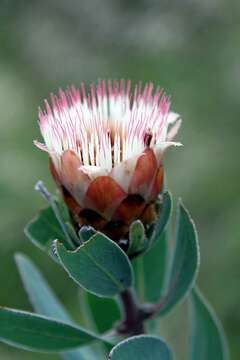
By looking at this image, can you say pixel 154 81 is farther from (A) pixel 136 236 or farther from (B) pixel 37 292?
(A) pixel 136 236

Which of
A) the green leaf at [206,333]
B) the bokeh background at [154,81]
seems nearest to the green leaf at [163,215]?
the green leaf at [206,333]

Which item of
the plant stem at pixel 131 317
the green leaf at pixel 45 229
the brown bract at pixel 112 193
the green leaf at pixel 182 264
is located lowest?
→ the plant stem at pixel 131 317

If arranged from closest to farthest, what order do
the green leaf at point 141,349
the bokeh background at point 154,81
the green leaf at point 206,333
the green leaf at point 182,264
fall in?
the green leaf at point 141,349 → the green leaf at point 182,264 → the green leaf at point 206,333 → the bokeh background at point 154,81

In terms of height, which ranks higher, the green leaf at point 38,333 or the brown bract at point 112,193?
the brown bract at point 112,193

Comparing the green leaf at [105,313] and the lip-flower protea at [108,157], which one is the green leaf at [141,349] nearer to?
the lip-flower protea at [108,157]

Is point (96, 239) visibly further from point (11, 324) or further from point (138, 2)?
point (138, 2)

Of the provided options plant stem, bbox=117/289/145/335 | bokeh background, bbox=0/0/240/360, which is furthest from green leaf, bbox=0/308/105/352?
bokeh background, bbox=0/0/240/360

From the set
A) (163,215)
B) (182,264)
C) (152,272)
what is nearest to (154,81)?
(152,272)
